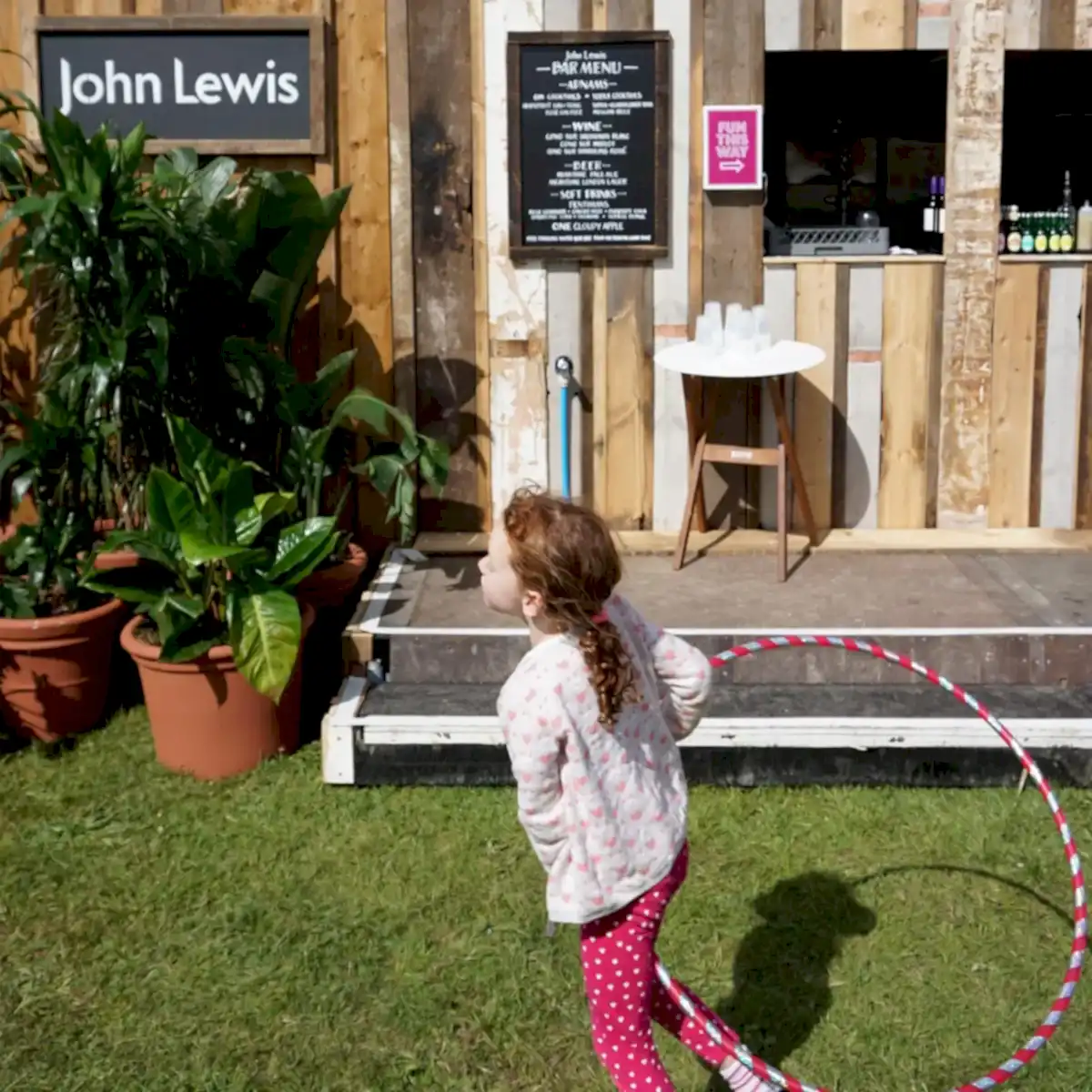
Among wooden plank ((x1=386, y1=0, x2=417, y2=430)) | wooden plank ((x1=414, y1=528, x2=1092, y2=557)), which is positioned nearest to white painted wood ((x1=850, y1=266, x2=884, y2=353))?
wooden plank ((x1=414, y1=528, x2=1092, y2=557))

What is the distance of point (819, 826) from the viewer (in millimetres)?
4074

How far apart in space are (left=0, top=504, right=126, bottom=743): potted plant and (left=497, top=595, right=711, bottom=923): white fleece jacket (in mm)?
2710

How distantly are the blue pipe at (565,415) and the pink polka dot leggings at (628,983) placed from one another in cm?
341

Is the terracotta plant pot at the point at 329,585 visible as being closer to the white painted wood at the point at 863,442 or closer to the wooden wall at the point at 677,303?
the wooden wall at the point at 677,303

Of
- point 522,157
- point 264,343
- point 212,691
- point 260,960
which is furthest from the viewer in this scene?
point 522,157

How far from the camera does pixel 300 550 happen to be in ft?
14.7

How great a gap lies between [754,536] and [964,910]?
2.54 meters

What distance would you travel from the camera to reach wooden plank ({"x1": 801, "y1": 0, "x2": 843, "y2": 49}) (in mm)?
5730

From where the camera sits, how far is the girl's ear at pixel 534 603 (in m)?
2.47

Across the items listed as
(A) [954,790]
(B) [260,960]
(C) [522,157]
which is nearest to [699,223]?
(C) [522,157]

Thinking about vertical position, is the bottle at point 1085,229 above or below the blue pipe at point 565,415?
above

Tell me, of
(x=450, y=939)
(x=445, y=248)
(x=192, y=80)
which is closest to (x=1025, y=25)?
(x=445, y=248)

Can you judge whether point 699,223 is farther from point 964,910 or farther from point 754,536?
point 964,910

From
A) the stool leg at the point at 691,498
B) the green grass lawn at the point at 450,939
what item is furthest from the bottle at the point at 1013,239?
the green grass lawn at the point at 450,939
